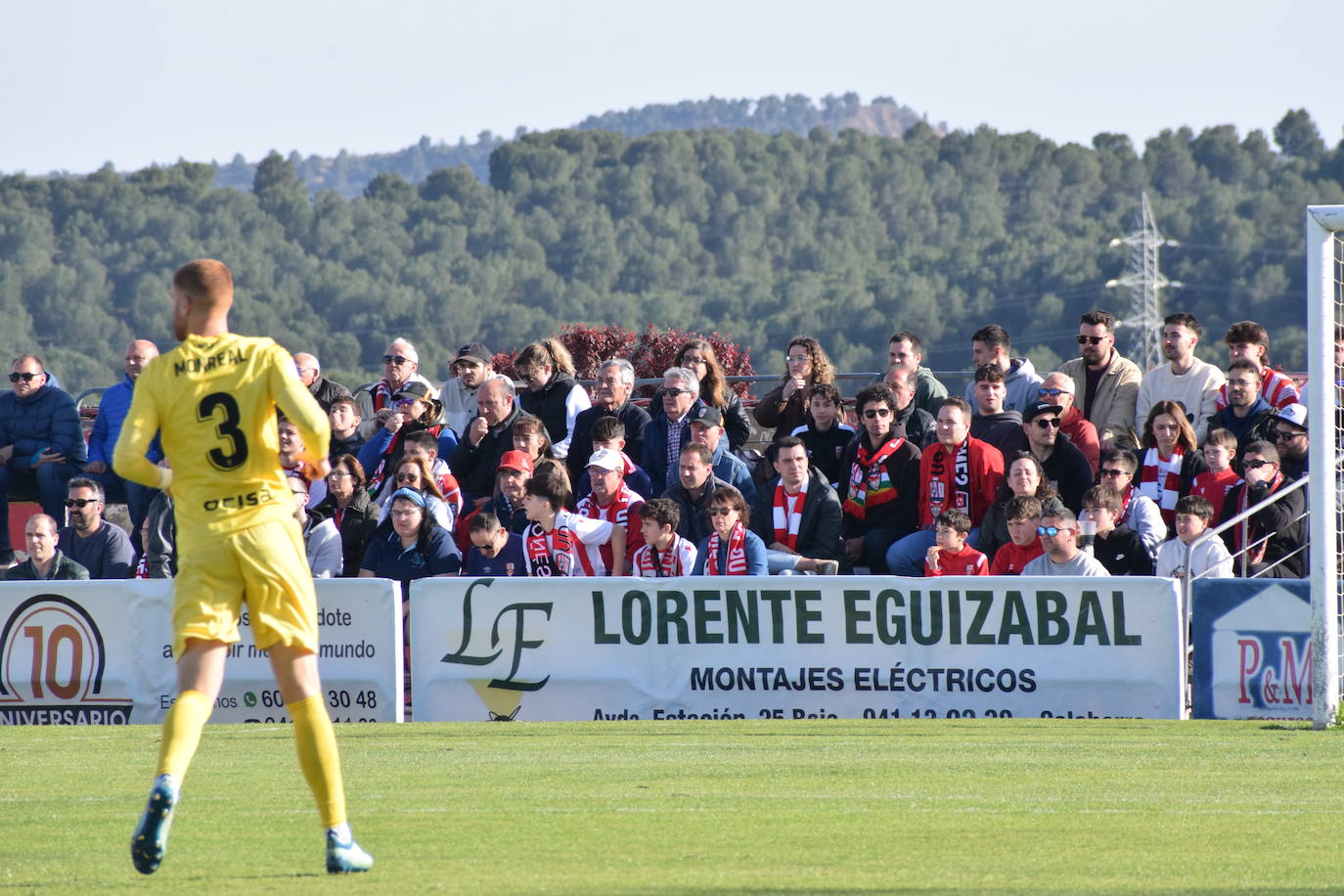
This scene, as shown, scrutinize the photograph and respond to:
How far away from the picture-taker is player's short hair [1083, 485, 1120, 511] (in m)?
12.1

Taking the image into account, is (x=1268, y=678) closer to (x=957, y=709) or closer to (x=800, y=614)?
(x=957, y=709)

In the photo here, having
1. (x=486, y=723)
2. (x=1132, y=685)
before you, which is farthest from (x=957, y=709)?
(x=486, y=723)

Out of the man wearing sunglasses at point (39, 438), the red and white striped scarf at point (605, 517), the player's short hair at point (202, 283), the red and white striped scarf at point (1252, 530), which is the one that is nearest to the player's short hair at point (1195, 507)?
the red and white striped scarf at point (1252, 530)

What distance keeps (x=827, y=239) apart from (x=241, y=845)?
368 ft

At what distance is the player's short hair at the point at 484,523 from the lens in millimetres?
12781

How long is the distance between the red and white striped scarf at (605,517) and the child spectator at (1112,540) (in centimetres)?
331

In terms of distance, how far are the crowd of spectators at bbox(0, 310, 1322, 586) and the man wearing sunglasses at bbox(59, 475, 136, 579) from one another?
0.02 m

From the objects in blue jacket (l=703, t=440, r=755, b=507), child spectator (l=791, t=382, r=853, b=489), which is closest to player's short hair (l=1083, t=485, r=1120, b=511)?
child spectator (l=791, t=382, r=853, b=489)

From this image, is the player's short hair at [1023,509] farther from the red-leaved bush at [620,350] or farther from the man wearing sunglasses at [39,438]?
the red-leaved bush at [620,350]

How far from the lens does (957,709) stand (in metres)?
11.9

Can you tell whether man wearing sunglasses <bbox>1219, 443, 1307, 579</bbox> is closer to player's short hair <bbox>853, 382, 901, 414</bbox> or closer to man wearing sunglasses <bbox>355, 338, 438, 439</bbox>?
player's short hair <bbox>853, 382, 901, 414</bbox>

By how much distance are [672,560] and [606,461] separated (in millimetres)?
1014

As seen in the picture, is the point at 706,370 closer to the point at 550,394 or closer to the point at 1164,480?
the point at 550,394

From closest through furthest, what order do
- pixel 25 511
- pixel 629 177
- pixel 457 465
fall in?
pixel 457 465 < pixel 25 511 < pixel 629 177
